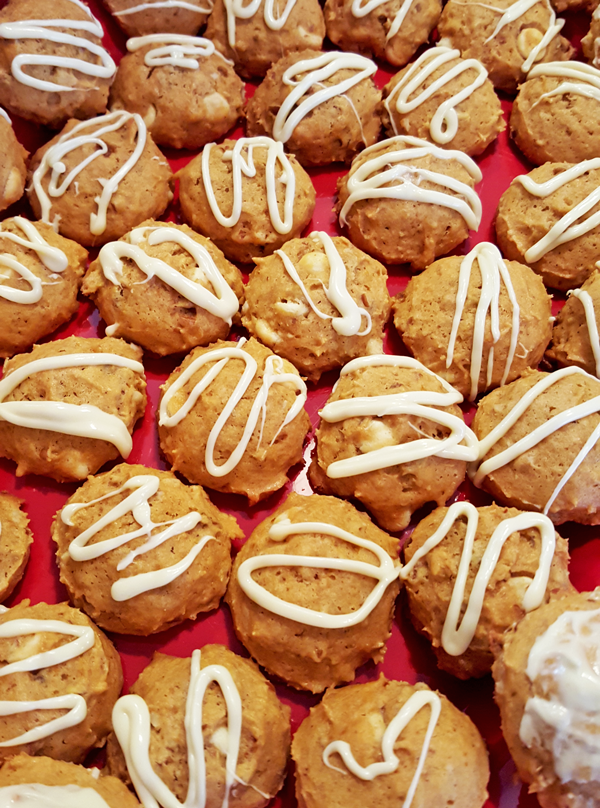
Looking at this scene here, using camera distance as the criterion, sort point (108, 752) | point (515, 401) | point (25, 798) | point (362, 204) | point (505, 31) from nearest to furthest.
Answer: point (25, 798) → point (108, 752) → point (515, 401) → point (362, 204) → point (505, 31)

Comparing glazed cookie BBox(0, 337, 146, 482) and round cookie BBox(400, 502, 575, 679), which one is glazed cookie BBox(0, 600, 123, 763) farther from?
round cookie BBox(400, 502, 575, 679)

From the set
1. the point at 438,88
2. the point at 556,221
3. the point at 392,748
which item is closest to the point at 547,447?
the point at 556,221

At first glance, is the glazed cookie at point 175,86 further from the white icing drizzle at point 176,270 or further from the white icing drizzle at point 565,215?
the white icing drizzle at point 565,215

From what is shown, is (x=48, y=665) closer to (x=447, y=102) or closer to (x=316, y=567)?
(x=316, y=567)

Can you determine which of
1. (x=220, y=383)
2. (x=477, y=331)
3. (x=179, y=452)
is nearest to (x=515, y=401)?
(x=477, y=331)

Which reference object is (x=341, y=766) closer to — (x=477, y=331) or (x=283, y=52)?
(x=477, y=331)

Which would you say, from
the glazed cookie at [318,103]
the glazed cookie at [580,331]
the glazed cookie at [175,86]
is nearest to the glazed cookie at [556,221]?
the glazed cookie at [580,331]
